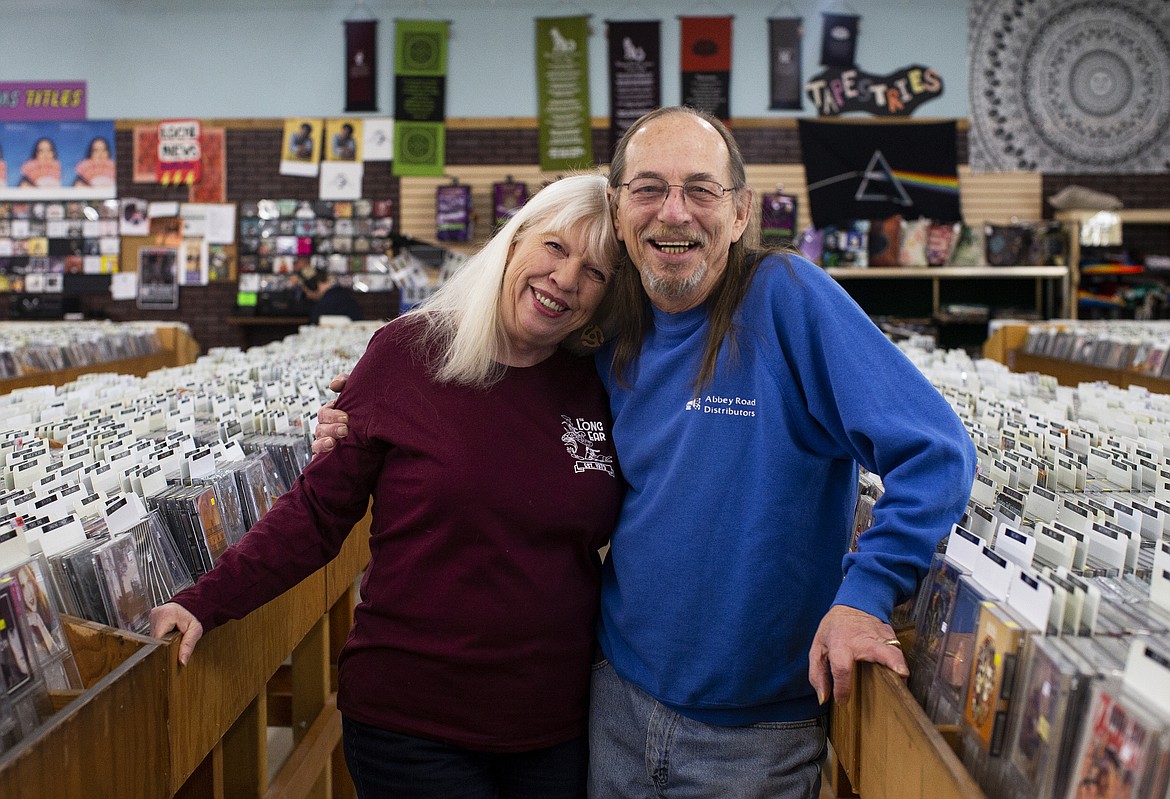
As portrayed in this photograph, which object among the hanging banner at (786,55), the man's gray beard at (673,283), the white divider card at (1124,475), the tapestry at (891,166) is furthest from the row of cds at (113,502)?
the hanging banner at (786,55)

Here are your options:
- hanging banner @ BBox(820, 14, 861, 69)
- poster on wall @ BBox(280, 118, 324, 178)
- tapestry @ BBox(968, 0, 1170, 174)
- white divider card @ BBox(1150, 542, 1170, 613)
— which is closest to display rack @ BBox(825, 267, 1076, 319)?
tapestry @ BBox(968, 0, 1170, 174)

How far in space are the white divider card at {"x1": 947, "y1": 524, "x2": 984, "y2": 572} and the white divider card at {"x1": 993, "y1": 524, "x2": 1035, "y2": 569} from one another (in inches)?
1.5

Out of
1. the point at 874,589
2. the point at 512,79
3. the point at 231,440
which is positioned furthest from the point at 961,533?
the point at 512,79

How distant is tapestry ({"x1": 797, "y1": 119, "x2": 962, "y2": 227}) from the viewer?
9906 mm

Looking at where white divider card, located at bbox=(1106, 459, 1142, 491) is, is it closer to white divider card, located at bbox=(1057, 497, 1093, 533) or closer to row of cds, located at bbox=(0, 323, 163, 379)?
white divider card, located at bbox=(1057, 497, 1093, 533)

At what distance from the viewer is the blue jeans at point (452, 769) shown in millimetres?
1680

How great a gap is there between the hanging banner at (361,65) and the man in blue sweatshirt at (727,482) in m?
8.98

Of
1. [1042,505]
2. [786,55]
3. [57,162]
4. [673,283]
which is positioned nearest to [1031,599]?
[1042,505]

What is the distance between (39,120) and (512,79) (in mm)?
4888

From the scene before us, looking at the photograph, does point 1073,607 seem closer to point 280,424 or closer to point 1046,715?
point 1046,715

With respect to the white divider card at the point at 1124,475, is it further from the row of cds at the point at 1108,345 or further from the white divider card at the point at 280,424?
the row of cds at the point at 1108,345

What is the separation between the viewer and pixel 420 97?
10.1m

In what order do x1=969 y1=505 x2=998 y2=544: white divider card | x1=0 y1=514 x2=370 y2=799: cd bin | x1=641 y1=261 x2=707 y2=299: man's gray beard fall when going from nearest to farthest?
x1=0 y1=514 x2=370 y2=799: cd bin → x1=969 y1=505 x2=998 y2=544: white divider card → x1=641 y1=261 x2=707 y2=299: man's gray beard

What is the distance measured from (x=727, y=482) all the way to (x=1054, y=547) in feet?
1.57
